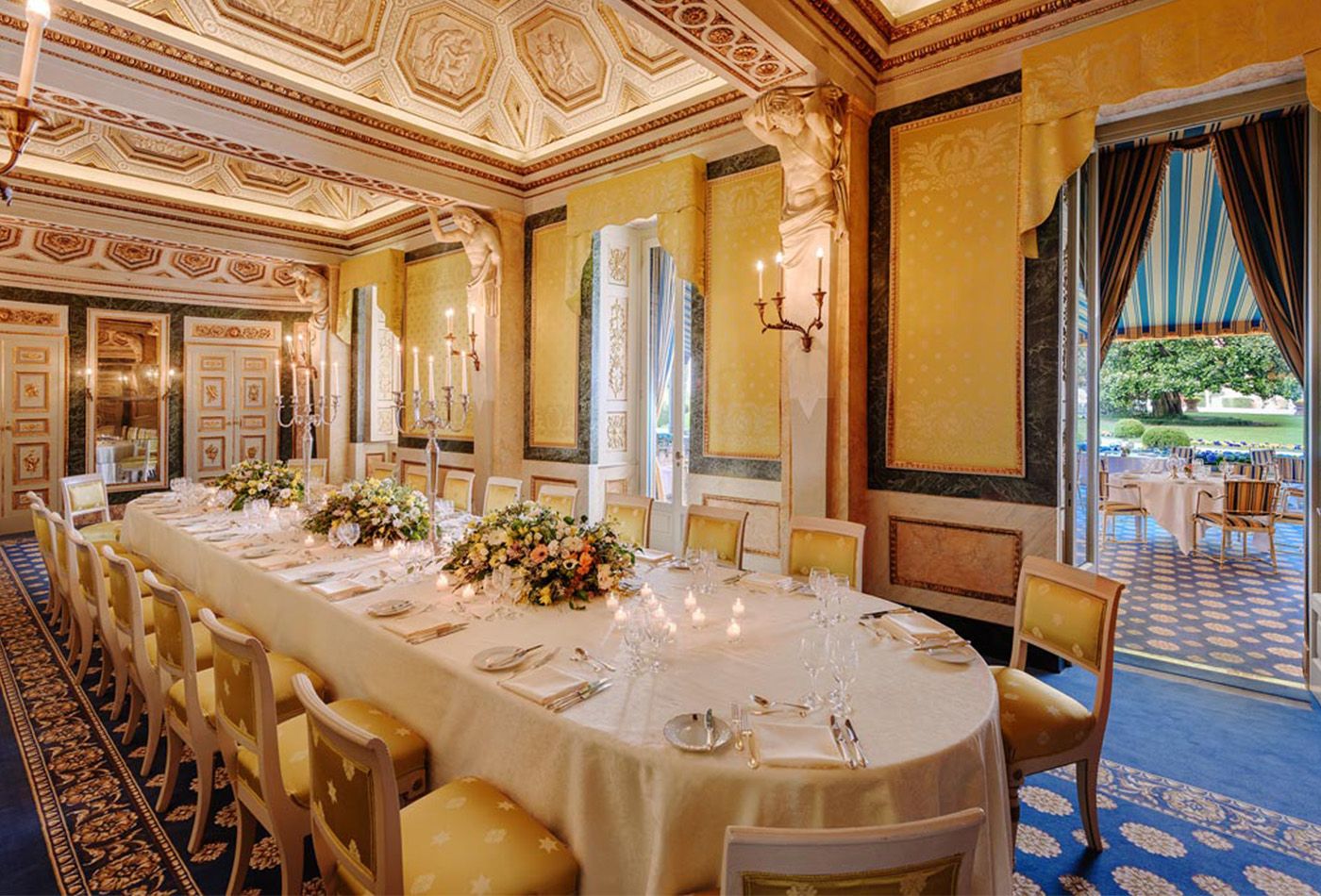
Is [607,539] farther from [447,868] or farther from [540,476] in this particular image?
[540,476]

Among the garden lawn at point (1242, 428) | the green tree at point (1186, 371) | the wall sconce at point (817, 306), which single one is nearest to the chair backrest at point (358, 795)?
the wall sconce at point (817, 306)

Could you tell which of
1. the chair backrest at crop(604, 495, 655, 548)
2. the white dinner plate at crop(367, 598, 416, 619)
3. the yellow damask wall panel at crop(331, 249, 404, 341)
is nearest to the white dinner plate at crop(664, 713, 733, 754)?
the white dinner plate at crop(367, 598, 416, 619)

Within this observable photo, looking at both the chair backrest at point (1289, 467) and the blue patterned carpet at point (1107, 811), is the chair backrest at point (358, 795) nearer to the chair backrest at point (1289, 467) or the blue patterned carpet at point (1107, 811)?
the blue patterned carpet at point (1107, 811)

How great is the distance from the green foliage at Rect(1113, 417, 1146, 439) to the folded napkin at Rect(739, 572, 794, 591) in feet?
41.8

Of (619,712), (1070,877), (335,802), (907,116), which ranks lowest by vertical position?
(1070,877)

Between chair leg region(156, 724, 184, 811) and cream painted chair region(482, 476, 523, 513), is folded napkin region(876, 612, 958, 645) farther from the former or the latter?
cream painted chair region(482, 476, 523, 513)

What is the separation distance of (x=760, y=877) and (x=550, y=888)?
0.74 m

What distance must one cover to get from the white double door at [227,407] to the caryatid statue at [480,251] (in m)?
5.13

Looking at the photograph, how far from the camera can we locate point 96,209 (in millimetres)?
6289

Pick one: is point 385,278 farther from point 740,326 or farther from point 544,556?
point 544,556

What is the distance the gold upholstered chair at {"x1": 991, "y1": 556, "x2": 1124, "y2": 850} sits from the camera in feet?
6.48

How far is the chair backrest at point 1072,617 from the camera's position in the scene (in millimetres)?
2049

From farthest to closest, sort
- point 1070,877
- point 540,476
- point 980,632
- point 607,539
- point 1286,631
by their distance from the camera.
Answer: point 540,476 → point 1286,631 → point 980,632 → point 607,539 → point 1070,877

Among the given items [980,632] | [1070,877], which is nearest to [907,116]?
[980,632]
